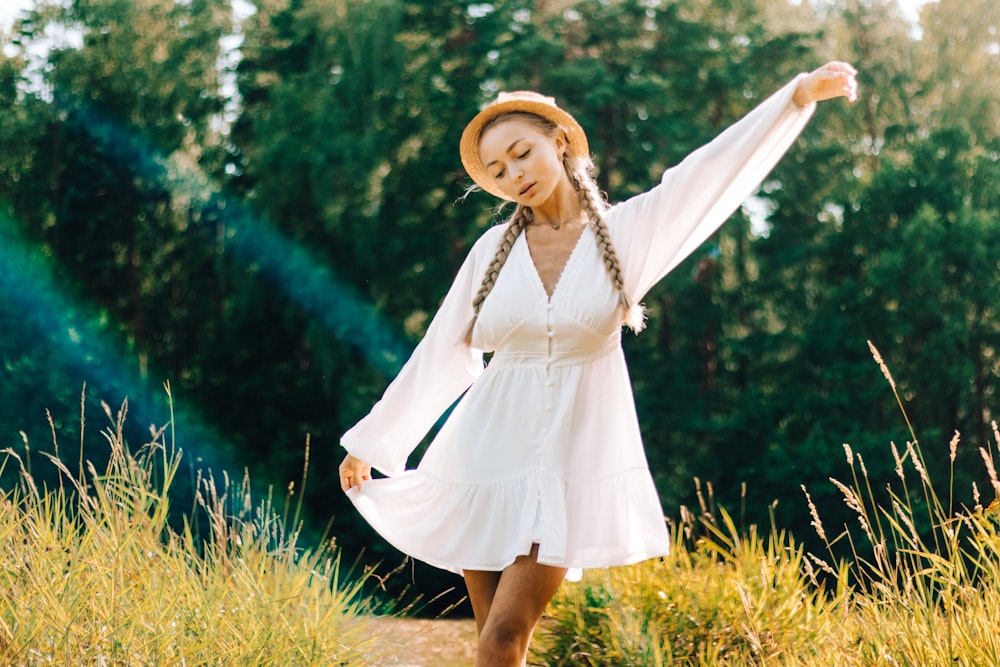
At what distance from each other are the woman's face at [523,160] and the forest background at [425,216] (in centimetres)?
1213

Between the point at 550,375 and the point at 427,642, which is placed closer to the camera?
the point at 550,375

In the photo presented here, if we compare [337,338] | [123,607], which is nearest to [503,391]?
[123,607]

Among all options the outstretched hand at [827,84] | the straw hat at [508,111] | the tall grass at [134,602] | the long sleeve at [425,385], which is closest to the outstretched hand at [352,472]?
the long sleeve at [425,385]

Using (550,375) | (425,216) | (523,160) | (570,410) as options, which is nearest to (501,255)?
(523,160)

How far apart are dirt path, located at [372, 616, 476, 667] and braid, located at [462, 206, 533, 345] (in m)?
1.34

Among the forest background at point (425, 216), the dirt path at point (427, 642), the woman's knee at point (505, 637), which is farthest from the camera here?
the forest background at point (425, 216)

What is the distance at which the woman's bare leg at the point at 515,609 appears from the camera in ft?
7.26

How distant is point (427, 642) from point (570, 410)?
82.1 inches

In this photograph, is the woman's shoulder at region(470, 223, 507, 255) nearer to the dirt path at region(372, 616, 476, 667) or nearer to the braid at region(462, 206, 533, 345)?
the braid at region(462, 206, 533, 345)

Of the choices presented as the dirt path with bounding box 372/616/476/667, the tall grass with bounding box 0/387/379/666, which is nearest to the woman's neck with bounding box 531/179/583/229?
the tall grass with bounding box 0/387/379/666

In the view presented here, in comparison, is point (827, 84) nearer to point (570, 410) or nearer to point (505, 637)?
point (570, 410)

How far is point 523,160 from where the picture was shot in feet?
8.43

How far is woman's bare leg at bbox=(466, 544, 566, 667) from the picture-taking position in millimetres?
2213

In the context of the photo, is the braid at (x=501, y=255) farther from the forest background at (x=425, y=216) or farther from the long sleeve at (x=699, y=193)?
the forest background at (x=425, y=216)
